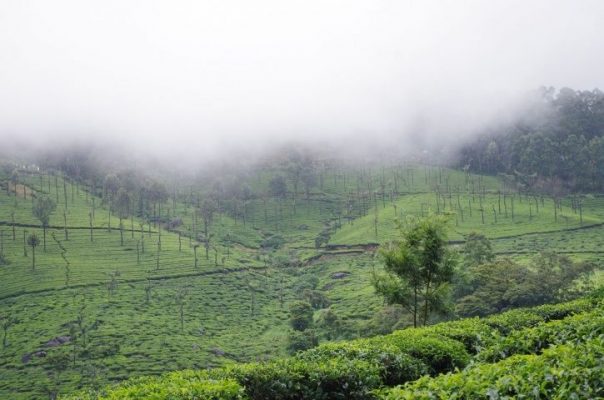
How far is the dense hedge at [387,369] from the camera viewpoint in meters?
7.91

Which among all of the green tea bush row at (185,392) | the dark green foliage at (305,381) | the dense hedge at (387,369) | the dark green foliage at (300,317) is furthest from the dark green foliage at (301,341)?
the green tea bush row at (185,392)

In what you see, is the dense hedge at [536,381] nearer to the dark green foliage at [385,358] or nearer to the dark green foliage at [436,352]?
the dark green foliage at [385,358]

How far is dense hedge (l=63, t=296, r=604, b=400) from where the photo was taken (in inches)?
311

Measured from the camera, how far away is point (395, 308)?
7569cm

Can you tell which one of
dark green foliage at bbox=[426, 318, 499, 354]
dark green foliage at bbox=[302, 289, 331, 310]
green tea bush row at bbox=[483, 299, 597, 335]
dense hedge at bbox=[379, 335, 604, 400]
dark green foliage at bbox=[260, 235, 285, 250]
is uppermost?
dense hedge at bbox=[379, 335, 604, 400]

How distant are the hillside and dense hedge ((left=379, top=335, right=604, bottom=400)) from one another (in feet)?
80.8

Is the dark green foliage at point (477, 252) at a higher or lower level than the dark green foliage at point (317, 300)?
higher

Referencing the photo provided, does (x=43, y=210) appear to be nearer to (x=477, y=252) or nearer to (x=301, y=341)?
(x=301, y=341)

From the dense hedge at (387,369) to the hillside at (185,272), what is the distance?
55.9 feet

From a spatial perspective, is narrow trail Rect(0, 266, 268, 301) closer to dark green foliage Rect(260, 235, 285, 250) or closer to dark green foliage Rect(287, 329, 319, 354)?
dark green foliage Rect(260, 235, 285, 250)

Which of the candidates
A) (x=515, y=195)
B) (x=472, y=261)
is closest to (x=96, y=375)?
(x=472, y=261)

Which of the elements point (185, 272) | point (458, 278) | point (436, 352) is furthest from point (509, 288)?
point (185, 272)

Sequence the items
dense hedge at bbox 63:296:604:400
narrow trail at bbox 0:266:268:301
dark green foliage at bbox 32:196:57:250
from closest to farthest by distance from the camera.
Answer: dense hedge at bbox 63:296:604:400 → narrow trail at bbox 0:266:268:301 → dark green foliage at bbox 32:196:57:250

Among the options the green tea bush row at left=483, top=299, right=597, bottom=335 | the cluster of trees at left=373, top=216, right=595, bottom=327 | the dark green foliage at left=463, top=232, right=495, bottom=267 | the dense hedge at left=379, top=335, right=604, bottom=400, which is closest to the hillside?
the cluster of trees at left=373, top=216, right=595, bottom=327
